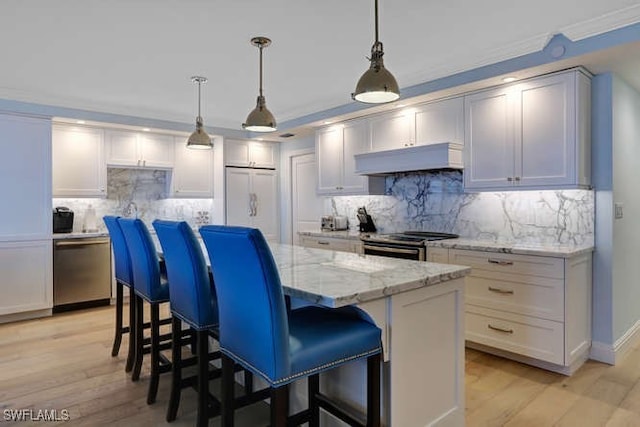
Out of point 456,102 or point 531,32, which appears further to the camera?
point 456,102

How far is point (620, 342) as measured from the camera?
125 inches

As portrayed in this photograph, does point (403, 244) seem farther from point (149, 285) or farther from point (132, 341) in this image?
point (132, 341)

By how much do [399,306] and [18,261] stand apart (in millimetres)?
4345

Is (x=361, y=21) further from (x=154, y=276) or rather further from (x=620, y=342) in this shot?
(x=620, y=342)

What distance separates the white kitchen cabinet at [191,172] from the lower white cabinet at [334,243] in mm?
1799

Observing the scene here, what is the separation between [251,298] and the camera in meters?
1.46

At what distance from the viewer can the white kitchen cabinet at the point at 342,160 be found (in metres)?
4.61

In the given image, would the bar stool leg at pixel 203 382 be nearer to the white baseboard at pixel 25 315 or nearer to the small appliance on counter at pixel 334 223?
the small appliance on counter at pixel 334 223

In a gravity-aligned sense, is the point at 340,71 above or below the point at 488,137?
above

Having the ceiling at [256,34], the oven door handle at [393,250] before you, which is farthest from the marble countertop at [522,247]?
the ceiling at [256,34]

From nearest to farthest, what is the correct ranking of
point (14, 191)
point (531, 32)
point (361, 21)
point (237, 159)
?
point (361, 21)
point (531, 32)
point (14, 191)
point (237, 159)

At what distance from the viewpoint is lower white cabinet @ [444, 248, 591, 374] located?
280 centimetres

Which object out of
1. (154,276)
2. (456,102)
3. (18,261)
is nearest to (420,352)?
(154,276)
